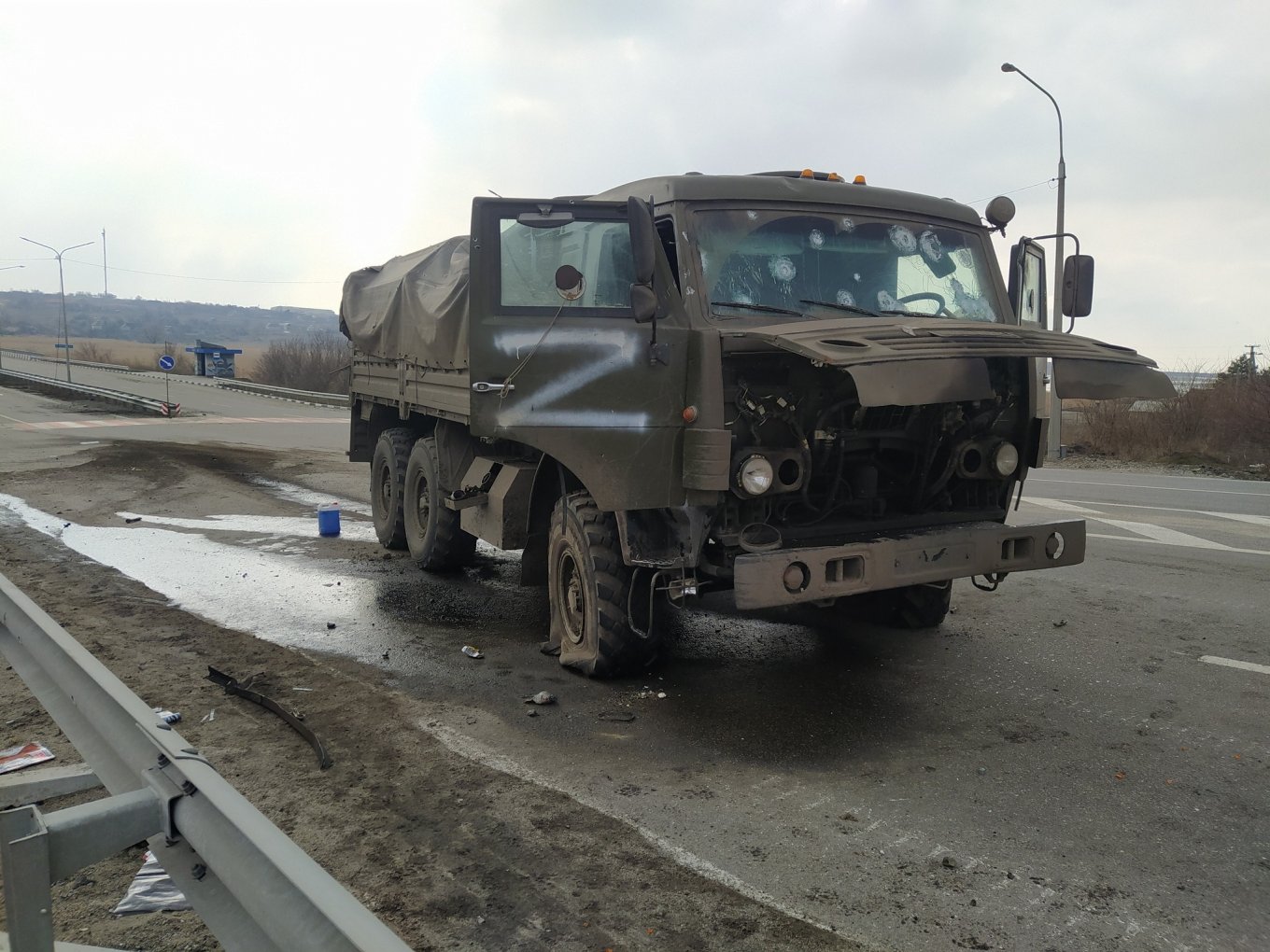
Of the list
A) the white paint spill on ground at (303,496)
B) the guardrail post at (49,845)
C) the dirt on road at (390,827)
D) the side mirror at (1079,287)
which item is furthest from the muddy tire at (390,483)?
the guardrail post at (49,845)

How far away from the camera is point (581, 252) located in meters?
5.52

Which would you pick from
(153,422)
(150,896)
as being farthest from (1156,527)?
(153,422)

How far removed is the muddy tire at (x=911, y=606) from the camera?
673cm

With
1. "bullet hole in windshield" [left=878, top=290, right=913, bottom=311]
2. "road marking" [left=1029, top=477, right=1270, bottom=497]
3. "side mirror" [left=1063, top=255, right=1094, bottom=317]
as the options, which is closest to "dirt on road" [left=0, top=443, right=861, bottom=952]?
"bullet hole in windshield" [left=878, top=290, right=913, bottom=311]

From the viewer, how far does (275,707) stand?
5066 millimetres

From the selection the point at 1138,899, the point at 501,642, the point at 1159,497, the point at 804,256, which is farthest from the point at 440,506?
the point at 1159,497

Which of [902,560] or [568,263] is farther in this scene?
[568,263]

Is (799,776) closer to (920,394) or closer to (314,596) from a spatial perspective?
(920,394)

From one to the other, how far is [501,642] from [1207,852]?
4167mm

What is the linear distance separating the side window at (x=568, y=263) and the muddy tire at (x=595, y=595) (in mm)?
1103

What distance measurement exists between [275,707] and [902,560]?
3248 mm

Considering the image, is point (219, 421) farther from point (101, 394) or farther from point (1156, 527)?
point (1156, 527)

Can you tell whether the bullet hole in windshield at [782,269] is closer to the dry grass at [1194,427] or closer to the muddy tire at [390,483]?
the muddy tire at [390,483]

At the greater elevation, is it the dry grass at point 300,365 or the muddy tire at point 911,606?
the dry grass at point 300,365
